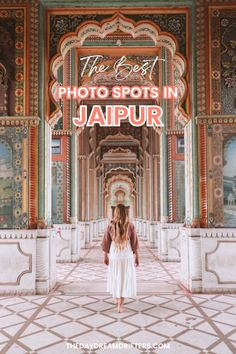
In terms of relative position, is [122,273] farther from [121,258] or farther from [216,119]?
[216,119]

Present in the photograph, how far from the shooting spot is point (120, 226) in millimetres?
5109

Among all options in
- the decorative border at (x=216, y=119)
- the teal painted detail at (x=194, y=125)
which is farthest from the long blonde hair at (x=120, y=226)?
the decorative border at (x=216, y=119)

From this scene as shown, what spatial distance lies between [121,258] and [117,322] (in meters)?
0.87

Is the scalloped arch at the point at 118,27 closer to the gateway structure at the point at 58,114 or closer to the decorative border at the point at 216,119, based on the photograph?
the gateway structure at the point at 58,114

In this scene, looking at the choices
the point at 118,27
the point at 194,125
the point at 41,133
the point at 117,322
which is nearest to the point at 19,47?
the point at 41,133

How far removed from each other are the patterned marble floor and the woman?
0.29 m

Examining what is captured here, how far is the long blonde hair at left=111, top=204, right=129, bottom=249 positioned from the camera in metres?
5.08

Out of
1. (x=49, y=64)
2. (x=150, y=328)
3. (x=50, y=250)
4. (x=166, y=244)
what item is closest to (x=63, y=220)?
(x=166, y=244)

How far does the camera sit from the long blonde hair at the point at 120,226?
16.7 ft

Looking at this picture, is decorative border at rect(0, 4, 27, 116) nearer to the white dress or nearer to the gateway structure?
the gateway structure

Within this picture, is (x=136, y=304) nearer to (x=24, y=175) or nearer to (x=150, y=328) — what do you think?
(x=150, y=328)

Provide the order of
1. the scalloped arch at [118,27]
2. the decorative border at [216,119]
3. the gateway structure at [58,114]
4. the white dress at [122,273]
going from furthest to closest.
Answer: the scalloped arch at [118,27], the decorative border at [216,119], the gateway structure at [58,114], the white dress at [122,273]

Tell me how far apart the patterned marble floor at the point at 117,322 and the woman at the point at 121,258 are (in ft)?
0.96

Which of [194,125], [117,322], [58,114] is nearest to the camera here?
[117,322]
